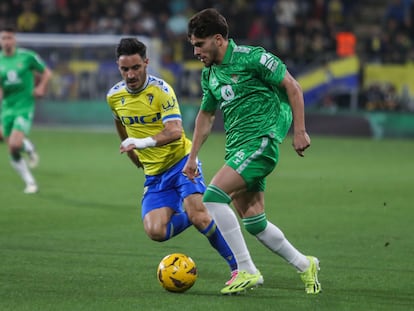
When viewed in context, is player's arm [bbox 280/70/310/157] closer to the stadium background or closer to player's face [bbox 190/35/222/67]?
player's face [bbox 190/35/222/67]

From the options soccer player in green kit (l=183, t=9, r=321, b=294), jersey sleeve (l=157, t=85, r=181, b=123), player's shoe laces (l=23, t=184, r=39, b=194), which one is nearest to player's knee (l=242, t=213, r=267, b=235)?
soccer player in green kit (l=183, t=9, r=321, b=294)

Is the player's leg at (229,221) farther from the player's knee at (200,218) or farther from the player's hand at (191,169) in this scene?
the player's knee at (200,218)

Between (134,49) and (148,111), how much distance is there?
1.93 ft

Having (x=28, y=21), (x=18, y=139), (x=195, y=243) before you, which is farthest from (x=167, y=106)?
(x=28, y=21)

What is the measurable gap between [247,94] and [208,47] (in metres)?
0.44

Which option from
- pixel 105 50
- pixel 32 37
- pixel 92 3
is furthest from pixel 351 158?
pixel 92 3

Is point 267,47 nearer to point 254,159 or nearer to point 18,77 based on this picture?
point 18,77

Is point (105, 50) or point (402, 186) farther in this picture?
point (105, 50)

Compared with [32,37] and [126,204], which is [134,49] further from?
[32,37]

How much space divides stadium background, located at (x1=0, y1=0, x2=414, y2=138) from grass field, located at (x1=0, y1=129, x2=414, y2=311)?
6.21 metres

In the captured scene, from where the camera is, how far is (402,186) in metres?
14.3

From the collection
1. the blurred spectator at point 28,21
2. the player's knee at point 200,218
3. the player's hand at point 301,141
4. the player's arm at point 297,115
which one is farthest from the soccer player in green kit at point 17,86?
the blurred spectator at point 28,21

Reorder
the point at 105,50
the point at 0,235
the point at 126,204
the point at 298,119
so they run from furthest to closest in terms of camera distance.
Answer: the point at 105,50, the point at 126,204, the point at 0,235, the point at 298,119

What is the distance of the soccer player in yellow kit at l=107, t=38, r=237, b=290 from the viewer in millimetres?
7379
